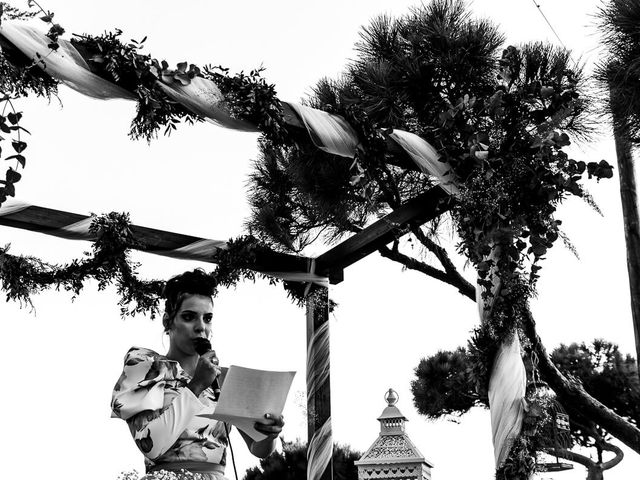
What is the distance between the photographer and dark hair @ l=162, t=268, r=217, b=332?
3.63 meters

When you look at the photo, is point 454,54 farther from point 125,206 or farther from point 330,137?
point 125,206

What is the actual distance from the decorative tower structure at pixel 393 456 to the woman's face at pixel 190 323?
5.51m

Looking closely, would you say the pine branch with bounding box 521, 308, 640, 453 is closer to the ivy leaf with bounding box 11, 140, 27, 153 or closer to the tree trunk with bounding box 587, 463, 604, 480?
the tree trunk with bounding box 587, 463, 604, 480

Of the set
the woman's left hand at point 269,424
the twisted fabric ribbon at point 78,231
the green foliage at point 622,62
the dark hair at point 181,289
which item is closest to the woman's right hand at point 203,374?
the woman's left hand at point 269,424

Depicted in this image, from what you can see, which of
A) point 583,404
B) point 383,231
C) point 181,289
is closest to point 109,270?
point 181,289

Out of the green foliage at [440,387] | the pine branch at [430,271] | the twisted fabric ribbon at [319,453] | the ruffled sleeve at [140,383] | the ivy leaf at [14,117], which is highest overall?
the green foliage at [440,387]

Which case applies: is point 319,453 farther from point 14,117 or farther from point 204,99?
point 14,117

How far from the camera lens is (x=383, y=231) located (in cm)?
512

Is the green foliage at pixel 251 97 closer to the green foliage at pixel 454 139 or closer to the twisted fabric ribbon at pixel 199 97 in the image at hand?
the twisted fabric ribbon at pixel 199 97

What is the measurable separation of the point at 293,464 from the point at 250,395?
9.70 metres

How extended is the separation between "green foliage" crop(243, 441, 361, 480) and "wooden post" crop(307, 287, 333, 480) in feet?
21.2

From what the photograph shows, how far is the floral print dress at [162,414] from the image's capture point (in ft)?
10.4

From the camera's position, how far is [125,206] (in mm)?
4855

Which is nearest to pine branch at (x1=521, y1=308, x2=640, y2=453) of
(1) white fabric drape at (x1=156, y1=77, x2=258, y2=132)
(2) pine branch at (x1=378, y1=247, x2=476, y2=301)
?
(2) pine branch at (x1=378, y1=247, x2=476, y2=301)
